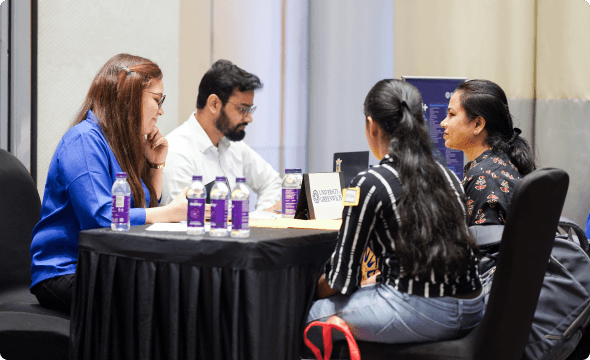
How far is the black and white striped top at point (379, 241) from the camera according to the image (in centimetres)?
157

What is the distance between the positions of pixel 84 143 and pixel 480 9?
3.45 metres

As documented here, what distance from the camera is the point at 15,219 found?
230 centimetres

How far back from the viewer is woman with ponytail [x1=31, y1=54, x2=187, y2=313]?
6.21ft

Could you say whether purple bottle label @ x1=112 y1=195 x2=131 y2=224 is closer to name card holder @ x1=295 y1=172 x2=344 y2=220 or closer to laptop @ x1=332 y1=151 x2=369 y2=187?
name card holder @ x1=295 y1=172 x2=344 y2=220

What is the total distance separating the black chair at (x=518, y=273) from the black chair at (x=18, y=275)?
1250 millimetres

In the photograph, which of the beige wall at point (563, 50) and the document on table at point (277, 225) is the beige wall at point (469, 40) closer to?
the beige wall at point (563, 50)

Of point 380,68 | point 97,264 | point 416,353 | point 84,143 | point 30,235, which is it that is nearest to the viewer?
point 416,353

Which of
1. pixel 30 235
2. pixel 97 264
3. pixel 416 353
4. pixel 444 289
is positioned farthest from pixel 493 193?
pixel 30 235

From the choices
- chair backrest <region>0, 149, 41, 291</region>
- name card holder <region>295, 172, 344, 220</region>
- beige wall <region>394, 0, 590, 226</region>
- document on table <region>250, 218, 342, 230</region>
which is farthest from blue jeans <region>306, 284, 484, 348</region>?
beige wall <region>394, 0, 590, 226</region>

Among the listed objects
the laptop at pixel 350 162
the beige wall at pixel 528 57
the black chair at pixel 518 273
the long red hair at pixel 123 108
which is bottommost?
the black chair at pixel 518 273

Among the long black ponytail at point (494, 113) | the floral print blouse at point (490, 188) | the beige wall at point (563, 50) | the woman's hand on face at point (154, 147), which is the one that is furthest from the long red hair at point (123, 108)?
the beige wall at point (563, 50)

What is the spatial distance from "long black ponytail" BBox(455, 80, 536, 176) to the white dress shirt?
136 cm

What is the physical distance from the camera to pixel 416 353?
157 centimetres

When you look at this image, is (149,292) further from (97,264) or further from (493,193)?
(493,193)
